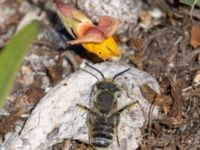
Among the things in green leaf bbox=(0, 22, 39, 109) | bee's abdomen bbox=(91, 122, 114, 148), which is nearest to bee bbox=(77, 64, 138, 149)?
bee's abdomen bbox=(91, 122, 114, 148)

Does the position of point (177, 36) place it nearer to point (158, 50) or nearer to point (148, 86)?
point (158, 50)

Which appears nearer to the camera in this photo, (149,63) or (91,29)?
(91,29)

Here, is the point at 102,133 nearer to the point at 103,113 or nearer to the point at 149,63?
the point at 103,113

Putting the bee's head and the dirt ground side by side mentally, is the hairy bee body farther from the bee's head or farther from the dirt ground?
the dirt ground

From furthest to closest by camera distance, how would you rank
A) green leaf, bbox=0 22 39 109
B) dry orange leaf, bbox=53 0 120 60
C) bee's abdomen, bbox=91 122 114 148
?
dry orange leaf, bbox=53 0 120 60, bee's abdomen, bbox=91 122 114 148, green leaf, bbox=0 22 39 109

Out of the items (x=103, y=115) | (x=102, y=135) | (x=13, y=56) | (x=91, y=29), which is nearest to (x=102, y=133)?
(x=102, y=135)

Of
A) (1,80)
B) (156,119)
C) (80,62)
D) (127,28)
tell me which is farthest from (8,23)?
(1,80)

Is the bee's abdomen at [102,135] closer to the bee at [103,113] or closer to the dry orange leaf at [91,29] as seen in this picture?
the bee at [103,113]

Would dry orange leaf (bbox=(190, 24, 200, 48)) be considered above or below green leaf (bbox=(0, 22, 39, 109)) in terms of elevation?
above
